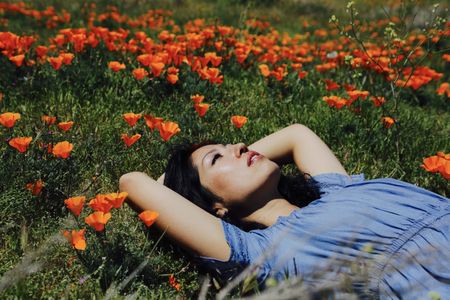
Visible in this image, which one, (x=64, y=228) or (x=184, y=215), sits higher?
(x=184, y=215)

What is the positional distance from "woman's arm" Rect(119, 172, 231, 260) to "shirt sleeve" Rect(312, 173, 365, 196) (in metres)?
0.82

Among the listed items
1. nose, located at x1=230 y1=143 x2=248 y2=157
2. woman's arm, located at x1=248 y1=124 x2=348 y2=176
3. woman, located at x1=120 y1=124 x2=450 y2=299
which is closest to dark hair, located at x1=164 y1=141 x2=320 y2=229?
woman, located at x1=120 y1=124 x2=450 y2=299

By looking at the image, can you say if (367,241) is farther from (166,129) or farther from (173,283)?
(166,129)

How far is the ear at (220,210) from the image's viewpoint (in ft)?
8.97

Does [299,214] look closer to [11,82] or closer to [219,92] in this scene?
[219,92]

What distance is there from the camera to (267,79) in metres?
4.68

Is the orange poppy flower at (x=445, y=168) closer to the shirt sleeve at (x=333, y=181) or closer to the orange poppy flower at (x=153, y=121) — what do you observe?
the shirt sleeve at (x=333, y=181)

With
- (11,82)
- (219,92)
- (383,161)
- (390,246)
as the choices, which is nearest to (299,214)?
(390,246)

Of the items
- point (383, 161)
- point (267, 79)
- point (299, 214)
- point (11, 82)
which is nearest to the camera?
point (299, 214)

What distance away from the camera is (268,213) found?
2.74 metres

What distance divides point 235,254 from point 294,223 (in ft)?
1.05

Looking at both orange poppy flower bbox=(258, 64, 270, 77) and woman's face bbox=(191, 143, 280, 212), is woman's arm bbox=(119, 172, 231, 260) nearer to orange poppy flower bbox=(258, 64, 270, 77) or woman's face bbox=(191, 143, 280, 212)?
woman's face bbox=(191, 143, 280, 212)

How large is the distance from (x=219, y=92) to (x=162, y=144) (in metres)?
1.17

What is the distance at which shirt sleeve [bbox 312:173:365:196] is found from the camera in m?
3.01
